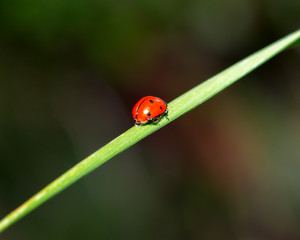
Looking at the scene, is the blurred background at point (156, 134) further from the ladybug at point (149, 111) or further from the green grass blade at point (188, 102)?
the green grass blade at point (188, 102)

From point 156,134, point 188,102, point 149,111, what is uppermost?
point 156,134

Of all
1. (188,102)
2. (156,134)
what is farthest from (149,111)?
(156,134)

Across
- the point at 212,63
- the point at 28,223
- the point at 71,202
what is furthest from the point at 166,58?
the point at 28,223

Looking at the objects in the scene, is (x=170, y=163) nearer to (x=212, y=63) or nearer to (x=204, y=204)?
(x=204, y=204)

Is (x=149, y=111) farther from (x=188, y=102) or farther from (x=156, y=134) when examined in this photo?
(x=156, y=134)

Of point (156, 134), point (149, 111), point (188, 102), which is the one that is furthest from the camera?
point (156, 134)

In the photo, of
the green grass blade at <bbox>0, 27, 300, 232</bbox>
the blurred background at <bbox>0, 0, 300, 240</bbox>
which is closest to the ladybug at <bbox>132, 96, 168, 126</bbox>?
the green grass blade at <bbox>0, 27, 300, 232</bbox>

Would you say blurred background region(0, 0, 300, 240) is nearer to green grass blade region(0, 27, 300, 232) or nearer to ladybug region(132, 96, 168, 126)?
ladybug region(132, 96, 168, 126)
